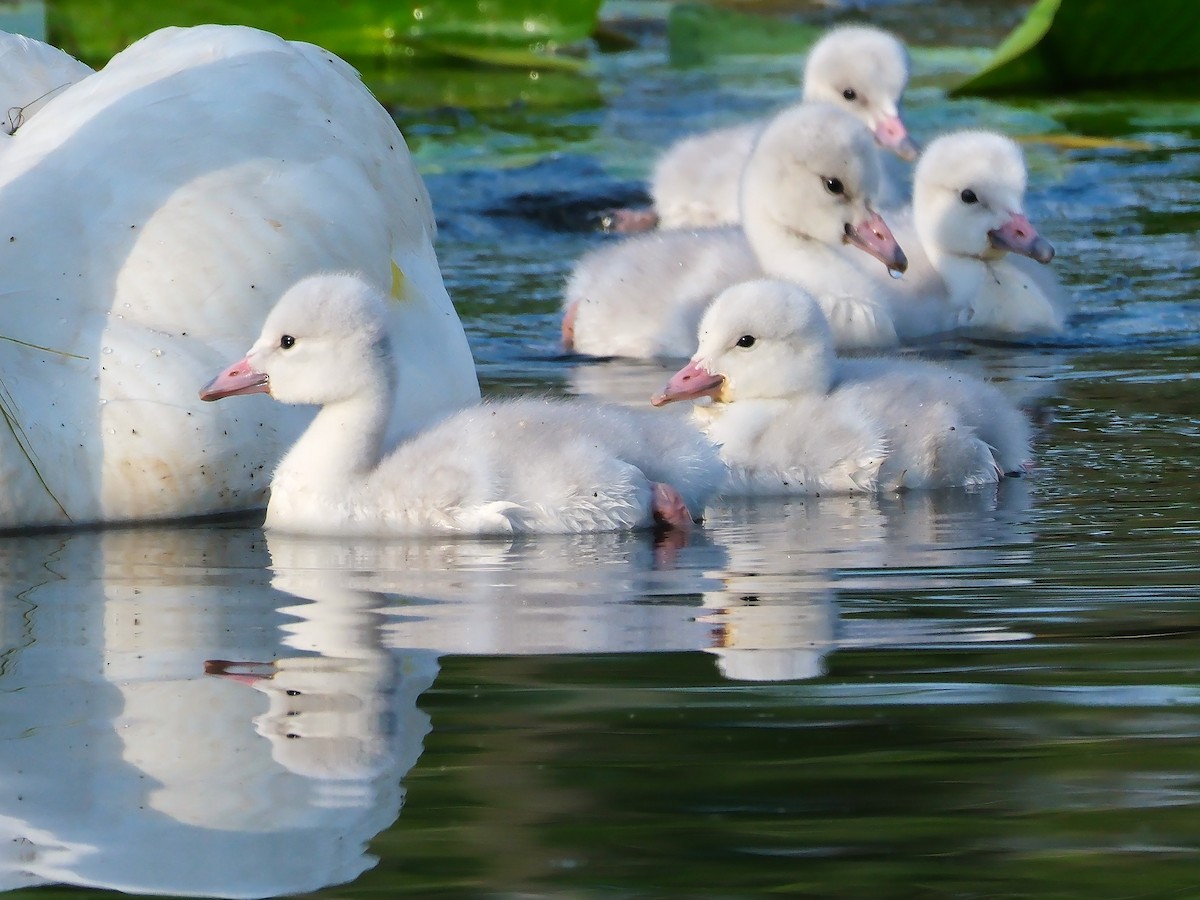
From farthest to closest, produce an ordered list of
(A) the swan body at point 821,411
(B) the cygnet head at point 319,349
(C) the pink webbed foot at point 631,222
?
(C) the pink webbed foot at point 631,222
(A) the swan body at point 821,411
(B) the cygnet head at point 319,349

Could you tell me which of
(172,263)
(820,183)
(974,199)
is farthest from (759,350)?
(974,199)

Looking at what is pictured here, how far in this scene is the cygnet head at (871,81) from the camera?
9203 millimetres

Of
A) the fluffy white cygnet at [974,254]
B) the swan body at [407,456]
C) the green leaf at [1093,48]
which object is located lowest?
the swan body at [407,456]

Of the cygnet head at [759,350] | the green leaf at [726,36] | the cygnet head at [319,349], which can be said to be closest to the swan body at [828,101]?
the cygnet head at [759,350]

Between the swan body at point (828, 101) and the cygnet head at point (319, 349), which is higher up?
the swan body at point (828, 101)

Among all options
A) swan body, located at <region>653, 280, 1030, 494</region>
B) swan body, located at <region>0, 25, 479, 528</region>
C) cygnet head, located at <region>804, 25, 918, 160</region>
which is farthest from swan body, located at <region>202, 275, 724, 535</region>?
cygnet head, located at <region>804, 25, 918, 160</region>

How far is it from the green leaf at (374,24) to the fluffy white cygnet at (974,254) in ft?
19.4

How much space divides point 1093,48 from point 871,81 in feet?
11.4

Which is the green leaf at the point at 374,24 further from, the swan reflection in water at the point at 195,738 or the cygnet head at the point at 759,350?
the swan reflection in water at the point at 195,738

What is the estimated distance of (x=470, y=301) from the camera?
26.2ft

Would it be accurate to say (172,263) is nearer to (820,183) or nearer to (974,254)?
(820,183)

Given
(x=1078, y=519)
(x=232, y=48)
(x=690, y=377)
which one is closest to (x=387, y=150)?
(x=232, y=48)

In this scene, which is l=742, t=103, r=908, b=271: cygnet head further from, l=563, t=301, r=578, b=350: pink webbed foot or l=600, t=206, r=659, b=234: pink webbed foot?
l=600, t=206, r=659, b=234: pink webbed foot

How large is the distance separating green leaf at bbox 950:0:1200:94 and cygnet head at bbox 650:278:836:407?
680cm
